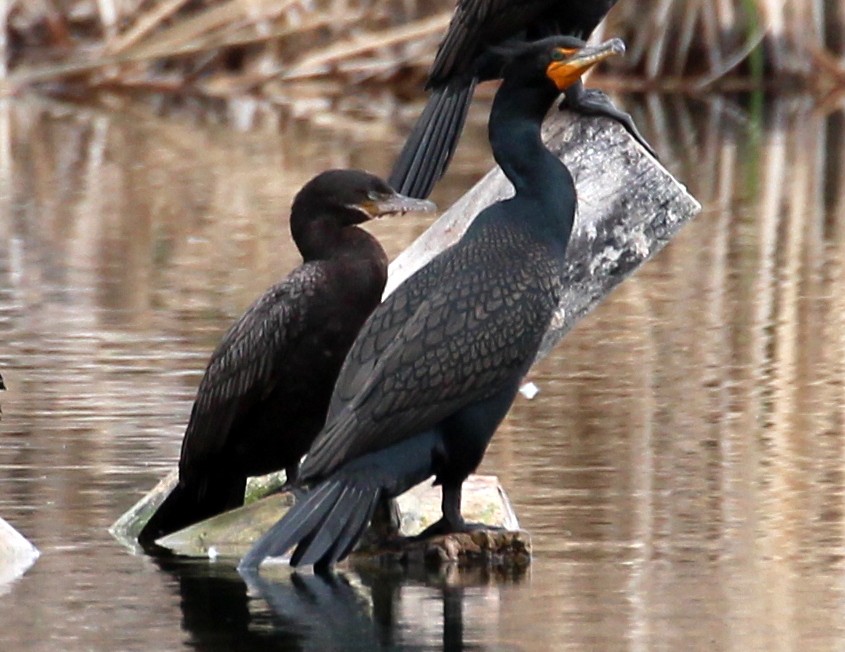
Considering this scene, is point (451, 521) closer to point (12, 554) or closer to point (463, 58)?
point (12, 554)

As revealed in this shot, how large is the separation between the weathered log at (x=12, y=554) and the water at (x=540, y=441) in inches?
1.5

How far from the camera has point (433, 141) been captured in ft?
23.5

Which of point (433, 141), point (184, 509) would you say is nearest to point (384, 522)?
point (184, 509)

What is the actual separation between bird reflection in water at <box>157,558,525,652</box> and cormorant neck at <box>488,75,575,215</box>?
3.20 feet

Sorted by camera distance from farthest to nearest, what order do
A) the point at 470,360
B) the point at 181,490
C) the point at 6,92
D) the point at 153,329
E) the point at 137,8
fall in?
the point at 6,92
the point at 137,8
the point at 153,329
the point at 181,490
the point at 470,360

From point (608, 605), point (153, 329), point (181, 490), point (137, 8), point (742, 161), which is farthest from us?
point (137, 8)

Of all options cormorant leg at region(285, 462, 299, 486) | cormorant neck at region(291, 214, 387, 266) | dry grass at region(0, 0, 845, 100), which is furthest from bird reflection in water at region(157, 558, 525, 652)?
dry grass at region(0, 0, 845, 100)

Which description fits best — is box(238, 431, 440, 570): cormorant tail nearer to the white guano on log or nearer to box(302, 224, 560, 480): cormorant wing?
box(302, 224, 560, 480): cormorant wing

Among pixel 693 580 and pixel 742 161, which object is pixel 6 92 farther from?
pixel 693 580

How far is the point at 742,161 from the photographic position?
16.3m

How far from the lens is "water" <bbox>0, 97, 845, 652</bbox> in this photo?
4863mm

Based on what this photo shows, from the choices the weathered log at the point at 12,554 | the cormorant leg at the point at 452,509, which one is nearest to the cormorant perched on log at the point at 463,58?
the cormorant leg at the point at 452,509

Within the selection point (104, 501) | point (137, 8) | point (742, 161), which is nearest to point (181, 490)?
point (104, 501)

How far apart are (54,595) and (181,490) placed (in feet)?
2.65
